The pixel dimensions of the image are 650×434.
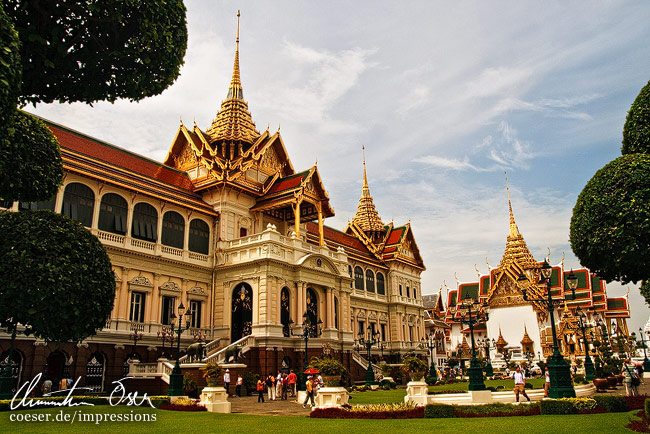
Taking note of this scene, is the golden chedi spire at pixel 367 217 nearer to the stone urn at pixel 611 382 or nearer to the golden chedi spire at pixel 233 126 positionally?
the golden chedi spire at pixel 233 126

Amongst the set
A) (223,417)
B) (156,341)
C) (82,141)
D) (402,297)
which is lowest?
(223,417)

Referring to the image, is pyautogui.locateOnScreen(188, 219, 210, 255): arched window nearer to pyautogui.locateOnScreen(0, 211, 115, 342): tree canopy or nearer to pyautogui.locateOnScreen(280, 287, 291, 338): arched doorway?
pyautogui.locateOnScreen(280, 287, 291, 338): arched doorway

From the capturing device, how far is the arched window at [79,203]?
23828 millimetres

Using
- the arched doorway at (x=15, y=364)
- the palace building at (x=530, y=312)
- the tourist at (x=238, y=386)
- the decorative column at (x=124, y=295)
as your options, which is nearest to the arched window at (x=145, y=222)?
the decorative column at (x=124, y=295)

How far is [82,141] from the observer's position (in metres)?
28.4

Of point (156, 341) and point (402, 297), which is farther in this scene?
point (402, 297)

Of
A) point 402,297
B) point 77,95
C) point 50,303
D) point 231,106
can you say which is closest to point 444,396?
point 50,303

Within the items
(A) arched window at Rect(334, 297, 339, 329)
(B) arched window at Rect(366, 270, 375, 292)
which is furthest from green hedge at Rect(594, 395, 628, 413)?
(B) arched window at Rect(366, 270, 375, 292)

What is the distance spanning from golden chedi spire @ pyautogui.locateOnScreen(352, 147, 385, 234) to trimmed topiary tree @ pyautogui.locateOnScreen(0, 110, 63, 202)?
142 ft

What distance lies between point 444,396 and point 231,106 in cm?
2716

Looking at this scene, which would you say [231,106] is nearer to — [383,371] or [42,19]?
[383,371]

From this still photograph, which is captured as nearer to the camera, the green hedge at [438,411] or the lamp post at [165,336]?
the green hedge at [438,411]

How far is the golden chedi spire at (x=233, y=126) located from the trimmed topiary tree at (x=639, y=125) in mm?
25469

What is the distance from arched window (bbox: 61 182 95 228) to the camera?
78.2 feet
